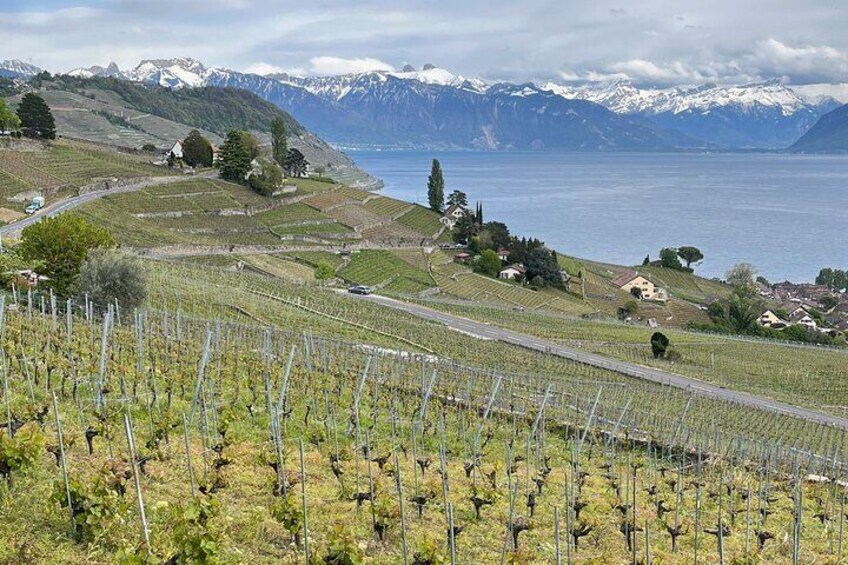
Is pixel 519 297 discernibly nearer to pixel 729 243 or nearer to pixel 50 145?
pixel 50 145

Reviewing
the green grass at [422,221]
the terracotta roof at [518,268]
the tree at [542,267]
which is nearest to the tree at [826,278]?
the tree at [542,267]

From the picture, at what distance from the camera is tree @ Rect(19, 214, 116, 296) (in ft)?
105

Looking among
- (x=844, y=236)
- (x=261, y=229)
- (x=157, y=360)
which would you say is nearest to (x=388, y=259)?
(x=261, y=229)

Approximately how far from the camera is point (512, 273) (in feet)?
320

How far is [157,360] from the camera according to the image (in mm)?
21594

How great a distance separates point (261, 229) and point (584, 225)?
105m

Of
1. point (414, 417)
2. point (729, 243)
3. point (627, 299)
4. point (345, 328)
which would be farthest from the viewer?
point (729, 243)

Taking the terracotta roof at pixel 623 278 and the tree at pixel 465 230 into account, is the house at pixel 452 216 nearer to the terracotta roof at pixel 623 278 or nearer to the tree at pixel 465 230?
the tree at pixel 465 230

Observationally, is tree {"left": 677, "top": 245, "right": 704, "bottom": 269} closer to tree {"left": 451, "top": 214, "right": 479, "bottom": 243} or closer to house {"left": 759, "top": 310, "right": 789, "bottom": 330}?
house {"left": 759, "top": 310, "right": 789, "bottom": 330}

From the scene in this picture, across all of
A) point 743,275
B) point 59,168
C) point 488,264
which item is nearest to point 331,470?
point 59,168

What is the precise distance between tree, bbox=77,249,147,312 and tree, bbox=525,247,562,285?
71.5m

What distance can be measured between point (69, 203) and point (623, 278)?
233 feet

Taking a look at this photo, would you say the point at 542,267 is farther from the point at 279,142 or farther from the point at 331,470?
the point at 331,470

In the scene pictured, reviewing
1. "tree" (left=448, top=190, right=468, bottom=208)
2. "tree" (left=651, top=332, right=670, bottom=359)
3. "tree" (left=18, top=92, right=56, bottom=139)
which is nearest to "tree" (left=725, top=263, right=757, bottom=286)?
"tree" (left=448, top=190, right=468, bottom=208)
